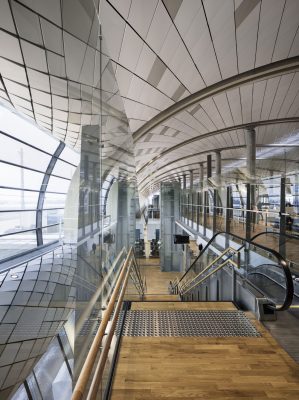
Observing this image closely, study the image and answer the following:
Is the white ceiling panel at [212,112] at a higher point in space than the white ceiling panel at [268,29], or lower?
lower

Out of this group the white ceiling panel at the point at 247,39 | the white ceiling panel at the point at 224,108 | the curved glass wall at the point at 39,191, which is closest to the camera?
the curved glass wall at the point at 39,191

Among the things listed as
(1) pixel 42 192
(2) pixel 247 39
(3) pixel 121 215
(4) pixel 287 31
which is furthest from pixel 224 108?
(1) pixel 42 192

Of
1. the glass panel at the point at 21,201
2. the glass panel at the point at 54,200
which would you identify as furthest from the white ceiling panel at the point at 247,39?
the glass panel at the point at 21,201

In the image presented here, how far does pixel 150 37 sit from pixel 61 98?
6113mm

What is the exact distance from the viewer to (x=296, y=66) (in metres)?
9.12

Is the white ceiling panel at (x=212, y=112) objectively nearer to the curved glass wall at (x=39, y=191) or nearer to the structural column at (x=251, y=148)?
the structural column at (x=251, y=148)

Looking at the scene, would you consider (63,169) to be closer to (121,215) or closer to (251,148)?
(121,215)

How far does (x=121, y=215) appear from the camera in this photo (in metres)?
5.25

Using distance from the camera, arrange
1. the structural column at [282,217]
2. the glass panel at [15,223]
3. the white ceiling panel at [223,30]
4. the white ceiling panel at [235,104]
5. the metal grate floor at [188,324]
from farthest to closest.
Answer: the white ceiling panel at [235,104]
the white ceiling panel at [223,30]
the structural column at [282,217]
the glass panel at [15,223]
the metal grate floor at [188,324]

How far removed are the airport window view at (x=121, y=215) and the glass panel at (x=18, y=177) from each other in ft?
0.14

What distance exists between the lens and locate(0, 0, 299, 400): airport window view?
2.20 meters

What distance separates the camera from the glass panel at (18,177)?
4.19 meters

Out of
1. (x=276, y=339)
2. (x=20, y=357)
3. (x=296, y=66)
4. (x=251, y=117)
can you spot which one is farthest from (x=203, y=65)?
(x=20, y=357)

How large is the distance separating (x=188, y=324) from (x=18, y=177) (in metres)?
4.00
